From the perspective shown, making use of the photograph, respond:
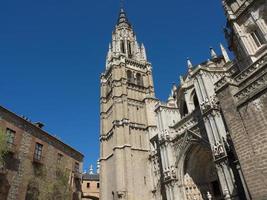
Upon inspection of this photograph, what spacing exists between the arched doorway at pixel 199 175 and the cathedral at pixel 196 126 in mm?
86

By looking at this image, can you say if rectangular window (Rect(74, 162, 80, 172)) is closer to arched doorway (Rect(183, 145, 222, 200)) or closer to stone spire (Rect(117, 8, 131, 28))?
arched doorway (Rect(183, 145, 222, 200))

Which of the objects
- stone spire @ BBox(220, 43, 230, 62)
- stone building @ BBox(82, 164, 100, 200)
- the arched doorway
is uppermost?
stone spire @ BBox(220, 43, 230, 62)

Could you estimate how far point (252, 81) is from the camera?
970 centimetres

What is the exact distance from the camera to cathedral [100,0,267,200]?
9.31 meters

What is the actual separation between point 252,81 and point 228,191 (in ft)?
32.5

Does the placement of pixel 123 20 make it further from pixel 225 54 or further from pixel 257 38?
pixel 257 38

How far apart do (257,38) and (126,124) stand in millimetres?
19464

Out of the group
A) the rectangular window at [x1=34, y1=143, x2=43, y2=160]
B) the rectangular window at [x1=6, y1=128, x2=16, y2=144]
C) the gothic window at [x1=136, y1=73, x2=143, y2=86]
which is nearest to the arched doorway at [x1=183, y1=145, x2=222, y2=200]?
the rectangular window at [x1=34, y1=143, x2=43, y2=160]

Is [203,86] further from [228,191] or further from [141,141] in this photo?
[141,141]

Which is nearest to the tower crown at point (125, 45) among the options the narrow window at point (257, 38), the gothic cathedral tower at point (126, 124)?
the gothic cathedral tower at point (126, 124)

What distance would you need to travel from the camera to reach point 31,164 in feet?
72.2

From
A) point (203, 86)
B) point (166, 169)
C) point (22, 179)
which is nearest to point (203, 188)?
point (166, 169)

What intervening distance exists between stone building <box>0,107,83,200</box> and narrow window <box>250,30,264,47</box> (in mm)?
19425

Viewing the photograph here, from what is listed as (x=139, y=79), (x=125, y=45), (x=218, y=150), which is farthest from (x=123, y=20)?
(x=218, y=150)
